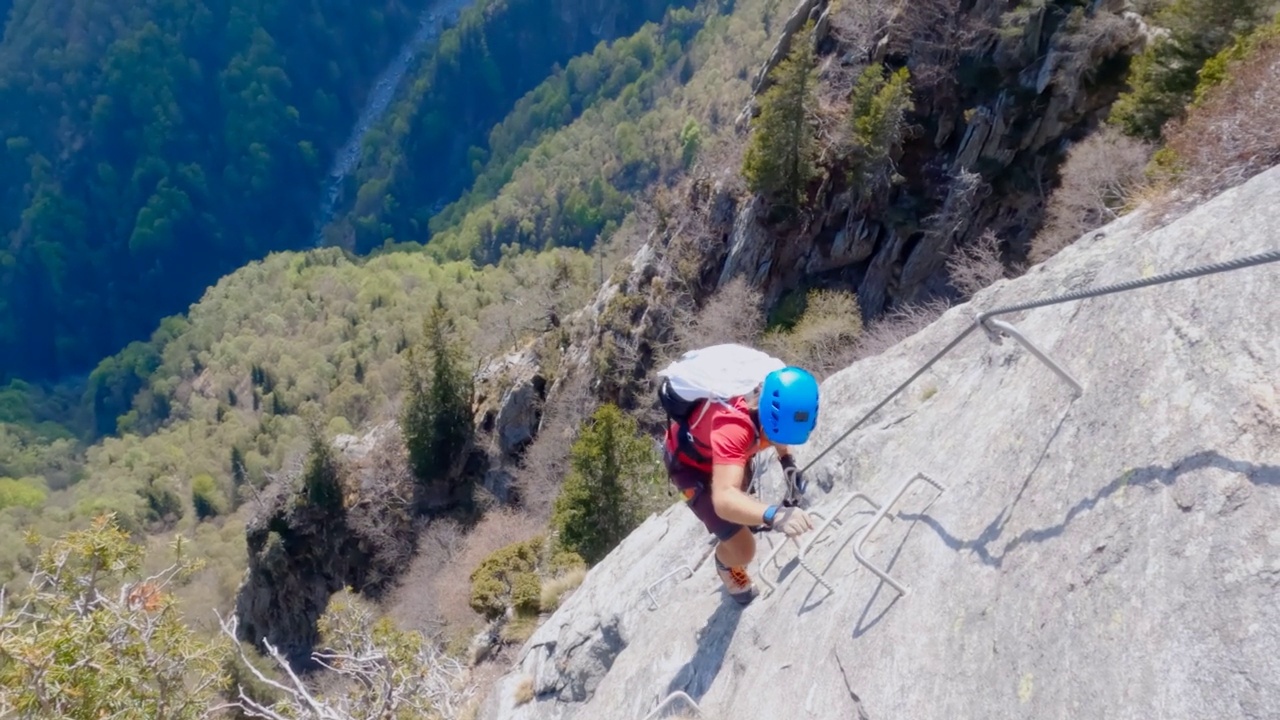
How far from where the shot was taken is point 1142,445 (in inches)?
161

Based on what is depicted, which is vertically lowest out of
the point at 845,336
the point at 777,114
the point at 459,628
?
the point at 459,628

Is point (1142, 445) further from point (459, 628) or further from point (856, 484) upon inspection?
point (459, 628)

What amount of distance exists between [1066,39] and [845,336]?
12.8m

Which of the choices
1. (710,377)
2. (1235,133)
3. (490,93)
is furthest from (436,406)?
(490,93)

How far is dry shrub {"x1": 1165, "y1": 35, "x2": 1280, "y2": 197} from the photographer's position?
7.40 m

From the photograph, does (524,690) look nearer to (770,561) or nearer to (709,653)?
(709,653)

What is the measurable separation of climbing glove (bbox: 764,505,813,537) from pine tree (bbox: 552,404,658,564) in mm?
22466

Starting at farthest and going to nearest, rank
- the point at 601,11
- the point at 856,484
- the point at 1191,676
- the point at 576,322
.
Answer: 1. the point at 601,11
2. the point at 576,322
3. the point at 856,484
4. the point at 1191,676

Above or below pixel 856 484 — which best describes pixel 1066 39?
below

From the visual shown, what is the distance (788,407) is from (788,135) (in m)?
29.6

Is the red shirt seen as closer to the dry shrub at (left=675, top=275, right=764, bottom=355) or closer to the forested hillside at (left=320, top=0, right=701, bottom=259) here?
the dry shrub at (left=675, top=275, right=764, bottom=355)

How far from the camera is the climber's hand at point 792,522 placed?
490 centimetres

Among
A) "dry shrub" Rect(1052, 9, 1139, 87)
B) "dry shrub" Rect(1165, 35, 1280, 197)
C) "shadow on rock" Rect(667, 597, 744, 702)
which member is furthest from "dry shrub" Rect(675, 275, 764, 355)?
"shadow on rock" Rect(667, 597, 744, 702)

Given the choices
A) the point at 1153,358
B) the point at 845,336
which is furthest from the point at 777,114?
the point at 1153,358
